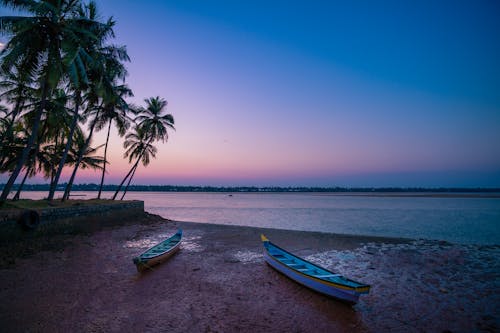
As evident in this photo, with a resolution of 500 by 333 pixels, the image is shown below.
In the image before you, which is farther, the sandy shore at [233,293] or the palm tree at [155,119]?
the palm tree at [155,119]

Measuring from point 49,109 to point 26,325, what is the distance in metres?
17.6

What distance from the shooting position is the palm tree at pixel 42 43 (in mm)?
10875

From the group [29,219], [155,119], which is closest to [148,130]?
[155,119]

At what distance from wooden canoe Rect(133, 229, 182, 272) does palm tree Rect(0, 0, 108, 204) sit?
782cm

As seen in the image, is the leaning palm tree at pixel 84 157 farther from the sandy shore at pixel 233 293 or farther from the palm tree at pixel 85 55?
the sandy shore at pixel 233 293

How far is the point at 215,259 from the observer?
1073 cm

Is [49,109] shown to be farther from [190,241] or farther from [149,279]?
[149,279]

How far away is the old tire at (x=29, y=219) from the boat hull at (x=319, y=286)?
1160 cm

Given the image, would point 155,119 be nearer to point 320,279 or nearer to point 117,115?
point 117,115

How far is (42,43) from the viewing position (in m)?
11.9

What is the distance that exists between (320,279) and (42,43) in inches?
653

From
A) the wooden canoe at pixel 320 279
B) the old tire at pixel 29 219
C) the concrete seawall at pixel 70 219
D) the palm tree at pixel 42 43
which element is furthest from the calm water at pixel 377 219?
the palm tree at pixel 42 43

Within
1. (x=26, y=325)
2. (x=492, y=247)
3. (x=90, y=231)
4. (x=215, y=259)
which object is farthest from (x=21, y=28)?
(x=492, y=247)

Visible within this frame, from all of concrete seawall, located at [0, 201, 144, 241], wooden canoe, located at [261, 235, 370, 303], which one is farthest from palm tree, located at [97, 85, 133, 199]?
wooden canoe, located at [261, 235, 370, 303]
